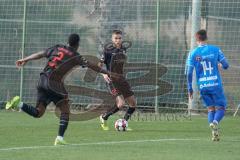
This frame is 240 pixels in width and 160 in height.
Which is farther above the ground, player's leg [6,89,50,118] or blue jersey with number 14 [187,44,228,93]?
blue jersey with number 14 [187,44,228,93]

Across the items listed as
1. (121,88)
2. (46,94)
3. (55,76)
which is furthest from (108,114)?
(46,94)

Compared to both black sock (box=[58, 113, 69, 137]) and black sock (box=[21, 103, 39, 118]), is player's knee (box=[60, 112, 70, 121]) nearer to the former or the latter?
black sock (box=[58, 113, 69, 137])

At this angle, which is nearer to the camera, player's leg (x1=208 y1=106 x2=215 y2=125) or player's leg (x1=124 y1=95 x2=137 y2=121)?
player's leg (x1=208 y1=106 x2=215 y2=125)

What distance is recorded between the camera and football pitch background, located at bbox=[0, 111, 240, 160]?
11391mm

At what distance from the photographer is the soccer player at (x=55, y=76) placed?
43.4 feet

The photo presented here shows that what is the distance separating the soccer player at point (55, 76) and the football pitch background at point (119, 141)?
54 cm

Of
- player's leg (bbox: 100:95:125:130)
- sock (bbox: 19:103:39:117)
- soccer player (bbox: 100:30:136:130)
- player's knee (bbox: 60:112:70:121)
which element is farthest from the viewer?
soccer player (bbox: 100:30:136:130)

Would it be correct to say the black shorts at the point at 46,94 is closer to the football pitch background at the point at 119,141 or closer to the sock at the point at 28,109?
the sock at the point at 28,109

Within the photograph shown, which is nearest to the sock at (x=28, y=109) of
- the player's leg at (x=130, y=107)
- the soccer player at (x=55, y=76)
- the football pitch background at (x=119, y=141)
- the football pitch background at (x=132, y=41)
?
the soccer player at (x=55, y=76)

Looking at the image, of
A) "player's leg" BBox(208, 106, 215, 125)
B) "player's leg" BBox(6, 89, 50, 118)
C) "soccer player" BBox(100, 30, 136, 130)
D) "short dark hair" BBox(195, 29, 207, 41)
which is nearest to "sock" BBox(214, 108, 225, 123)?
"player's leg" BBox(208, 106, 215, 125)

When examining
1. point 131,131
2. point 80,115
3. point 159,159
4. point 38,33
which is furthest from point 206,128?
point 38,33

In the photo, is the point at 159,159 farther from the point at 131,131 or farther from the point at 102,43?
the point at 102,43

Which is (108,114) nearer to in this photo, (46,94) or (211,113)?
(211,113)

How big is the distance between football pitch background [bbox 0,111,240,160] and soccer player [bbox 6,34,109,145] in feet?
1.77
